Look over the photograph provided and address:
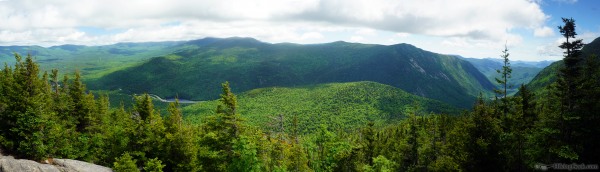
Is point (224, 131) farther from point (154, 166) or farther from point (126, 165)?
point (126, 165)

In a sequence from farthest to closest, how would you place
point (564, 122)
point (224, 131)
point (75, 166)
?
point (75, 166)
point (224, 131)
point (564, 122)

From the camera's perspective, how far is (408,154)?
5716 cm

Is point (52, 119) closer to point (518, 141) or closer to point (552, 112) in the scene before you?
point (518, 141)

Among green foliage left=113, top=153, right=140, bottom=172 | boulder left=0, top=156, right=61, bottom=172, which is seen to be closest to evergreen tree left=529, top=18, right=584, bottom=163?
green foliage left=113, top=153, right=140, bottom=172

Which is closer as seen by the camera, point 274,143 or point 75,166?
point 75,166

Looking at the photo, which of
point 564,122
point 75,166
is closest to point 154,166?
point 75,166

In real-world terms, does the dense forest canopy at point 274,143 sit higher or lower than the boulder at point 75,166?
higher

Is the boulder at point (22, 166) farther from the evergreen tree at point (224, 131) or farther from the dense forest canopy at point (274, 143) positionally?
the evergreen tree at point (224, 131)

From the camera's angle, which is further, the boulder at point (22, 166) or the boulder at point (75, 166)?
the boulder at point (75, 166)

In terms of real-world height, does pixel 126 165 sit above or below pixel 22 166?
below

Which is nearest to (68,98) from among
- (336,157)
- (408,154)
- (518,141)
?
(336,157)

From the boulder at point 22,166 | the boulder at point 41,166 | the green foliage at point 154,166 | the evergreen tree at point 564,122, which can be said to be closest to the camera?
the evergreen tree at point 564,122

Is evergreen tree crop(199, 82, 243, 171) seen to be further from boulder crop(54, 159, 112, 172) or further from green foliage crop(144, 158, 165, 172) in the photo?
boulder crop(54, 159, 112, 172)

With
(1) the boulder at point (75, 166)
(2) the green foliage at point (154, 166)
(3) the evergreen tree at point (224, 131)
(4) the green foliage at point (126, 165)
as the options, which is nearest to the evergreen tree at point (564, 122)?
(3) the evergreen tree at point (224, 131)
